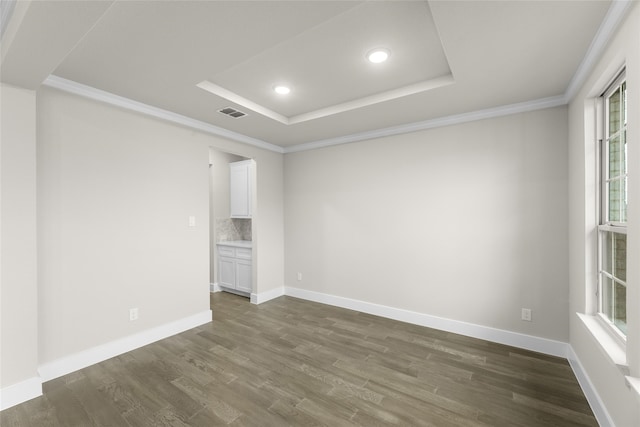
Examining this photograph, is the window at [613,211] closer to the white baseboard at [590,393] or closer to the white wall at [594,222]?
the white wall at [594,222]

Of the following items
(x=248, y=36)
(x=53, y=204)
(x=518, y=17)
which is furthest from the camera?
(x=53, y=204)

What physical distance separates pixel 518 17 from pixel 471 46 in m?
0.30

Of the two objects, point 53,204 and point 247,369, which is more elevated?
point 53,204

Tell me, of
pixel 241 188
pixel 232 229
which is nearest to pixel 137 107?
pixel 241 188

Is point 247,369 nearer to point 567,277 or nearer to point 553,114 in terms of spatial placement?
point 567,277

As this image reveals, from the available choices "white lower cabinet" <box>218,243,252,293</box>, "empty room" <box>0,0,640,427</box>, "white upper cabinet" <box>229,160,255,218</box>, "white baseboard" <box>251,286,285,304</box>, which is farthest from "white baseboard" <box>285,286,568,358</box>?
"white upper cabinet" <box>229,160,255,218</box>

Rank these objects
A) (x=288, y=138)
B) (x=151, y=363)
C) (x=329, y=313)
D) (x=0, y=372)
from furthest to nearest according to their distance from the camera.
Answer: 1. (x=288, y=138)
2. (x=329, y=313)
3. (x=151, y=363)
4. (x=0, y=372)

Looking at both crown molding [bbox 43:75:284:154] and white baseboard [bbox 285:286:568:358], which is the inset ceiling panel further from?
white baseboard [bbox 285:286:568:358]

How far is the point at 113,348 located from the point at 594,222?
432 cm

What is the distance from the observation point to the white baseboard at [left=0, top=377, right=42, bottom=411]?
1.97 metres

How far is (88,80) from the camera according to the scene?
2361 millimetres

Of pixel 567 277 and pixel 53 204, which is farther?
pixel 567 277

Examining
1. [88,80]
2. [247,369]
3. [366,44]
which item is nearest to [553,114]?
[366,44]

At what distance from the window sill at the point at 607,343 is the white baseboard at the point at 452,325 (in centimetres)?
69
